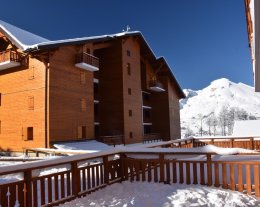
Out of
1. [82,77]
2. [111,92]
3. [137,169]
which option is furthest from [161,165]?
[111,92]

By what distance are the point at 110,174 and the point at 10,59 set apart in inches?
661

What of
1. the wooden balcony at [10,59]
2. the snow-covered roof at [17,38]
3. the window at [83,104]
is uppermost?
the snow-covered roof at [17,38]

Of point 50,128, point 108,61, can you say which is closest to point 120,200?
point 50,128

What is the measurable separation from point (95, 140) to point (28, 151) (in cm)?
601

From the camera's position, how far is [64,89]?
23.6 meters

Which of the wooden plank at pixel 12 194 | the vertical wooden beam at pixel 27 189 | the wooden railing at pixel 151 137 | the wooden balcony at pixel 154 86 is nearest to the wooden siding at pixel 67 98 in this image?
the wooden railing at pixel 151 137

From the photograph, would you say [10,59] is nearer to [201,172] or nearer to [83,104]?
[83,104]

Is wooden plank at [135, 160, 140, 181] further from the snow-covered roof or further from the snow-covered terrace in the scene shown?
the snow-covered roof

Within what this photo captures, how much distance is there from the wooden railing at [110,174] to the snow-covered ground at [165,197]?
12.8 inches

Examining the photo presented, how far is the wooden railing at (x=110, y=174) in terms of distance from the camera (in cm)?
621

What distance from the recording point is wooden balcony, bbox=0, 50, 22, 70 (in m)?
23.1

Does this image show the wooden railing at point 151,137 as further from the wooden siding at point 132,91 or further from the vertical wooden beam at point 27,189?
the vertical wooden beam at point 27,189

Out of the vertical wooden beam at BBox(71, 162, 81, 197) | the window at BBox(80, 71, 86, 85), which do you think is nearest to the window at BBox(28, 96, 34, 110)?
the window at BBox(80, 71, 86, 85)

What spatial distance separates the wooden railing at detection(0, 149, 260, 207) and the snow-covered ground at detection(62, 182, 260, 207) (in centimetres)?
33
